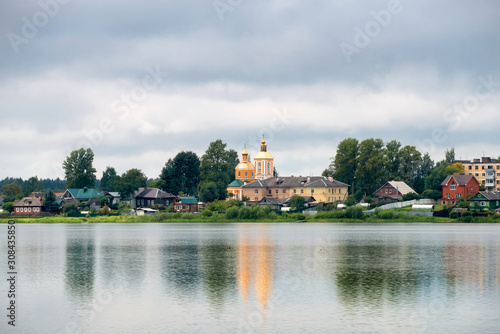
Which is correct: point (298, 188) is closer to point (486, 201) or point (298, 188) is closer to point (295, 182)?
point (295, 182)

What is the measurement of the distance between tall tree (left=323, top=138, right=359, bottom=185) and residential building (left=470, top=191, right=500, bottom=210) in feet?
108

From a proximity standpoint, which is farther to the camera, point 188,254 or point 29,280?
point 188,254

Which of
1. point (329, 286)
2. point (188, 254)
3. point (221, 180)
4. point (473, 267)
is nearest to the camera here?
point (329, 286)

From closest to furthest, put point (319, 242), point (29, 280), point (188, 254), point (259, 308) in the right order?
1. point (259, 308)
2. point (29, 280)
3. point (188, 254)
4. point (319, 242)

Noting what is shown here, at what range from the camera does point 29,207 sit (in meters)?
148

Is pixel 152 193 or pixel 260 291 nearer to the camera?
pixel 260 291

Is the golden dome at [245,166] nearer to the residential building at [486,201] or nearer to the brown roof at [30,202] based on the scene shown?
the brown roof at [30,202]

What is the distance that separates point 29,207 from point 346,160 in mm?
67363

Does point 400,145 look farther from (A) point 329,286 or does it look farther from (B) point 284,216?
(A) point 329,286

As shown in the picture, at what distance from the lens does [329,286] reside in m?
34.1

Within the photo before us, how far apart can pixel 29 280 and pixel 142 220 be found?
95162 mm

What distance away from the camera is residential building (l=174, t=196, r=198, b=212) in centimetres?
15450

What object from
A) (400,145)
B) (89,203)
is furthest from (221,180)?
(400,145)

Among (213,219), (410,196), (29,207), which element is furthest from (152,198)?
(410,196)
